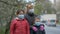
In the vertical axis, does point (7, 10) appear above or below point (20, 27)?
above

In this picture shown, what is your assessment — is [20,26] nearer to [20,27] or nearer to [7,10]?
[20,27]

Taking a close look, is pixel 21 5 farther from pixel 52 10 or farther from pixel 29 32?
pixel 52 10

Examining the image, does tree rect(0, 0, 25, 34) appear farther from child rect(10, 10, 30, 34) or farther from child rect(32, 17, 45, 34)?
child rect(10, 10, 30, 34)

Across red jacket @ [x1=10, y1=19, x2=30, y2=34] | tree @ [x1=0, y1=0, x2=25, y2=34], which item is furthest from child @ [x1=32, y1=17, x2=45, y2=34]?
tree @ [x1=0, y1=0, x2=25, y2=34]

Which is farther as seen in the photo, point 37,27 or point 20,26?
point 37,27

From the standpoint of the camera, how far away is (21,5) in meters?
17.9

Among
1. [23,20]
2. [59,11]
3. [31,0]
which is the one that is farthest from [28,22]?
[59,11]

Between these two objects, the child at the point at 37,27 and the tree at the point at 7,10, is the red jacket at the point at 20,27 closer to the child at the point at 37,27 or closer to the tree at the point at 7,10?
the child at the point at 37,27

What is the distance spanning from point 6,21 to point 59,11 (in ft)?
240

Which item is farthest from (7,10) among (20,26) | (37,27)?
(20,26)

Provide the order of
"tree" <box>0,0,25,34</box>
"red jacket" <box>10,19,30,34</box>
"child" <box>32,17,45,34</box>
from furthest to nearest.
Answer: "tree" <box>0,0,25,34</box>, "child" <box>32,17,45,34</box>, "red jacket" <box>10,19,30,34</box>

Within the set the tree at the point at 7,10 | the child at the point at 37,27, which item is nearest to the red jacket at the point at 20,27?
the child at the point at 37,27

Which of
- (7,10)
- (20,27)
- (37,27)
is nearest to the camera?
(20,27)

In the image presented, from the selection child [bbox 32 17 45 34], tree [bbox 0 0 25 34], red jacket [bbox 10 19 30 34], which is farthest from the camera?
tree [bbox 0 0 25 34]
